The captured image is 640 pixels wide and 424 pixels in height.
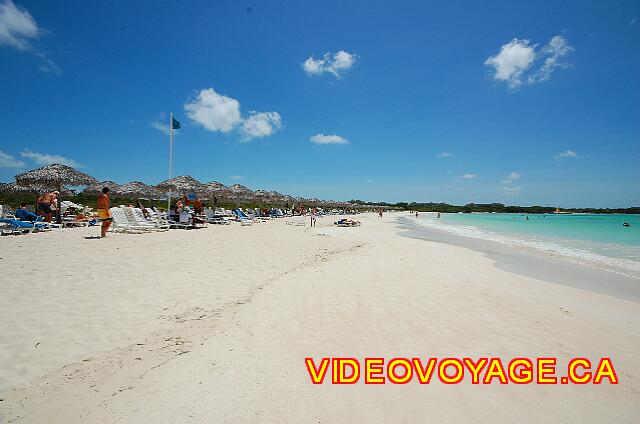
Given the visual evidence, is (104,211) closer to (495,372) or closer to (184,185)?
(495,372)

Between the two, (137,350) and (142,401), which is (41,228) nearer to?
(137,350)

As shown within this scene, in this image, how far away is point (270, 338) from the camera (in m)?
3.29

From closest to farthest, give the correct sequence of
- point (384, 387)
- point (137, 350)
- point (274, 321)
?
1. point (384, 387)
2. point (137, 350)
3. point (274, 321)

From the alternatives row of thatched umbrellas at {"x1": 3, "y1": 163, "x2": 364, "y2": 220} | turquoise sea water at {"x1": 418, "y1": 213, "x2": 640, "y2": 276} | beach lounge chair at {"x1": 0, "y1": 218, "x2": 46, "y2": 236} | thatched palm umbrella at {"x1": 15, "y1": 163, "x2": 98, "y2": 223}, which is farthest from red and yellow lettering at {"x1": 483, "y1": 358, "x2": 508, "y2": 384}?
thatched palm umbrella at {"x1": 15, "y1": 163, "x2": 98, "y2": 223}

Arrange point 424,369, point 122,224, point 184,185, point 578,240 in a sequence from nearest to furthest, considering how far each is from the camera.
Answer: point 424,369
point 122,224
point 578,240
point 184,185

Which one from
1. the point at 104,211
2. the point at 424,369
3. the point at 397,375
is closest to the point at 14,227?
the point at 104,211

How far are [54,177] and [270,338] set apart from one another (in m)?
22.8

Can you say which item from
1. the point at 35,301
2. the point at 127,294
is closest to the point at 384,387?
the point at 127,294

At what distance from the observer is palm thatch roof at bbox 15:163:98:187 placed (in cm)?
1797

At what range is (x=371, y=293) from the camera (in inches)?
199

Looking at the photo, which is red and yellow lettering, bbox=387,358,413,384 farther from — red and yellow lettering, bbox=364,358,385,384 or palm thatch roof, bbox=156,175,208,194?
palm thatch roof, bbox=156,175,208,194

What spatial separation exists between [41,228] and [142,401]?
13.1 metres

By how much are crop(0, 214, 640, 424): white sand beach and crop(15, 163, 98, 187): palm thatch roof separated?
49.1ft

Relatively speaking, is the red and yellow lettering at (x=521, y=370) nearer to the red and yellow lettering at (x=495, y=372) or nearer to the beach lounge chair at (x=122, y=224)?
the red and yellow lettering at (x=495, y=372)
